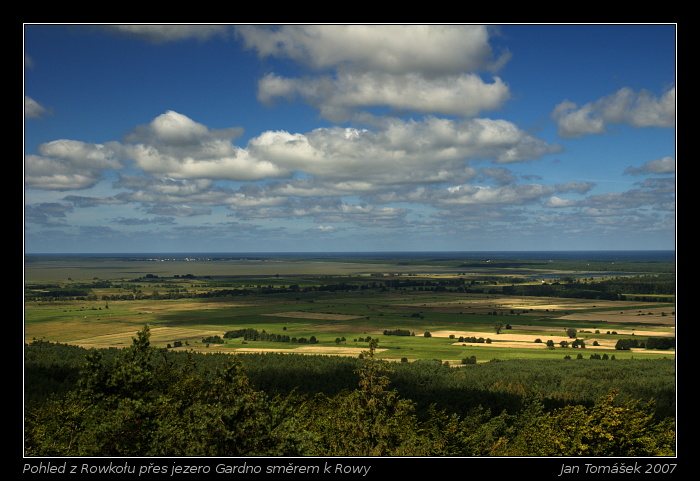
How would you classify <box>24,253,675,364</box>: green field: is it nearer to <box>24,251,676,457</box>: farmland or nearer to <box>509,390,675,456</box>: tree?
<box>24,251,676,457</box>: farmland

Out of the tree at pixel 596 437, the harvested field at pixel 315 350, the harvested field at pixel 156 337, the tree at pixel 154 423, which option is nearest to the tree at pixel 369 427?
the tree at pixel 154 423

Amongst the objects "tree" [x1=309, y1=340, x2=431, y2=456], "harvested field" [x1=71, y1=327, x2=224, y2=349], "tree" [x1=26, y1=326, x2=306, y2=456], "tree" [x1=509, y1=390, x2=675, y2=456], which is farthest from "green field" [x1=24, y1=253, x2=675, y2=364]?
"tree" [x1=509, y1=390, x2=675, y2=456]

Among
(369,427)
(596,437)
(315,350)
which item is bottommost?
(315,350)

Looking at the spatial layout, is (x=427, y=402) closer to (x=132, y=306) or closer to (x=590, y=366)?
(x=590, y=366)

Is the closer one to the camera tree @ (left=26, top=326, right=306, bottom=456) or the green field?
tree @ (left=26, top=326, right=306, bottom=456)

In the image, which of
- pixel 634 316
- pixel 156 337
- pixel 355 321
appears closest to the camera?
pixel 156 337

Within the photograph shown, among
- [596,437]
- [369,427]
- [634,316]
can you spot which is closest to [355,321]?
[634,316]

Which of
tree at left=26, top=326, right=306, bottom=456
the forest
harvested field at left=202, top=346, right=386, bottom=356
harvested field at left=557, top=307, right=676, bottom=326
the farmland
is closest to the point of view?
tree at left=26, top=326, right=306, bottom=456

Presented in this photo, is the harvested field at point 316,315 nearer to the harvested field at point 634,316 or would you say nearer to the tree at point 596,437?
the harvested field at point 634,316

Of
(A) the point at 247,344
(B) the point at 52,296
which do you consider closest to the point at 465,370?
(A) the point at 247,344

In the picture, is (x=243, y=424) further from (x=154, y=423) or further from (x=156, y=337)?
(x=156, y=337)

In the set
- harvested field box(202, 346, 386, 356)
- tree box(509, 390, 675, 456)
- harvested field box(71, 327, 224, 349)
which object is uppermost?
tree box(509, 390, 675, 456)
